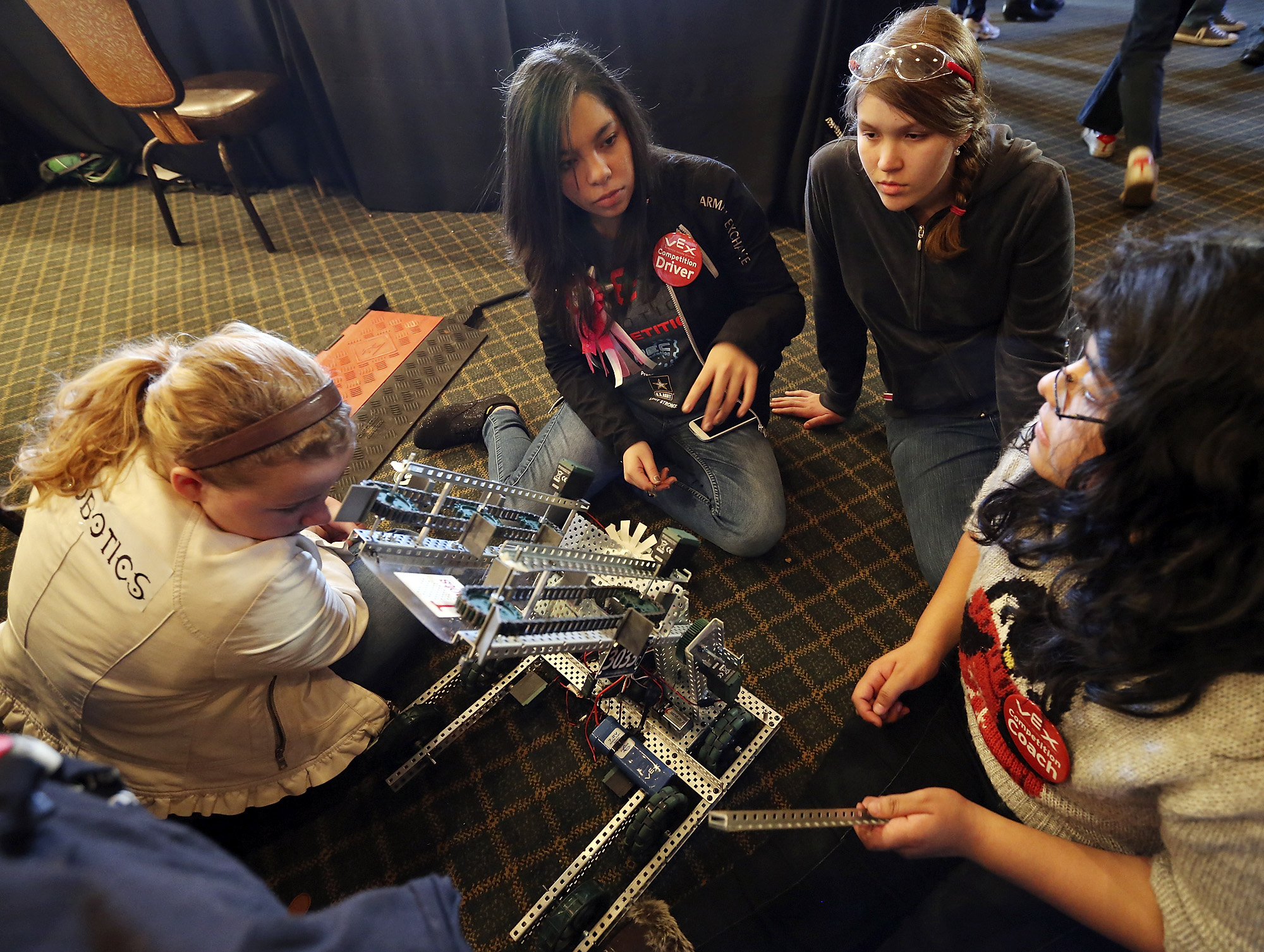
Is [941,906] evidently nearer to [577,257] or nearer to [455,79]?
[577,257]

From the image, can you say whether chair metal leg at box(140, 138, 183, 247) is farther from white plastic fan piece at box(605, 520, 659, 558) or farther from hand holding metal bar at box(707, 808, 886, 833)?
hand holding metal bar at box(707, 808, 886, 833)

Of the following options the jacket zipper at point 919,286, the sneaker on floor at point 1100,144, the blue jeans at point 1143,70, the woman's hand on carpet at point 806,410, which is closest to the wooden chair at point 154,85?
the woman's hand on carpet at point 806,410

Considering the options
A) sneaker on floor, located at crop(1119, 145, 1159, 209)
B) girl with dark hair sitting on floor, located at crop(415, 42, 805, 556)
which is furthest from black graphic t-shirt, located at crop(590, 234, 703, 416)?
sneaker on floor, located at crop(1119, 145, 1159, 209)

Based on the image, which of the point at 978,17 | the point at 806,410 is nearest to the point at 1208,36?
the point at 978,17

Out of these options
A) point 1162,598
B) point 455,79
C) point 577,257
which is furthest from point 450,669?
point 455,79

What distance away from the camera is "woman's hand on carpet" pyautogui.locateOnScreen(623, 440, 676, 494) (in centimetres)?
165

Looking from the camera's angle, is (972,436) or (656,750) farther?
(972,436)

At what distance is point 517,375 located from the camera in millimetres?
2438

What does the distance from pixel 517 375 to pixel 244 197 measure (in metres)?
1.86

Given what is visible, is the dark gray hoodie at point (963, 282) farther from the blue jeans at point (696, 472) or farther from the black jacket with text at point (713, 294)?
the blue jeans at point (696, 472)

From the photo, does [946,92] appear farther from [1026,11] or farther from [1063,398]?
[1026,11]

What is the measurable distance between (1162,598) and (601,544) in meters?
0.81

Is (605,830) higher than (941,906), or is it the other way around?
(941,906)

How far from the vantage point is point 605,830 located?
1.24 metres
